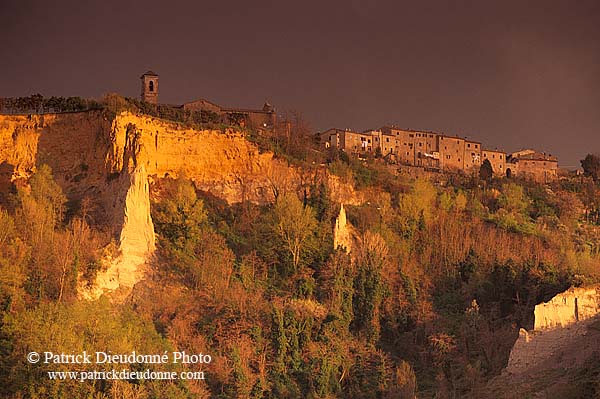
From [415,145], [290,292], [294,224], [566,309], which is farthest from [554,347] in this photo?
[415,145]

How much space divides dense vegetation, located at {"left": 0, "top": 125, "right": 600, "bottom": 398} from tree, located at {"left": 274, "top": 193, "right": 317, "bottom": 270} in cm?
7

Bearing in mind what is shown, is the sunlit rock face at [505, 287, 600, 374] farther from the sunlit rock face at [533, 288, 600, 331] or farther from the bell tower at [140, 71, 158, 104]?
the bell tower at [140, 71, 158, 104]

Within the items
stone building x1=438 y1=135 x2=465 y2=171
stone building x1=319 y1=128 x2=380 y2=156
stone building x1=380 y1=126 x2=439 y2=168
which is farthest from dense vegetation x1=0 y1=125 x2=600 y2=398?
stone building x1=438 y1=135 x2=465 y2=171

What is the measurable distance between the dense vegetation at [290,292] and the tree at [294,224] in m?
0.07

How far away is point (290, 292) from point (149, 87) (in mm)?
15933

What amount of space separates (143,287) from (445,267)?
13585mm

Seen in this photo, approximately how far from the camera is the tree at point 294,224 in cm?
3306

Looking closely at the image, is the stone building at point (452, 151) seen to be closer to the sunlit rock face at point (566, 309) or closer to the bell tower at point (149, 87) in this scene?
the bell tower at point (149, 87)

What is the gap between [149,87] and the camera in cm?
4197

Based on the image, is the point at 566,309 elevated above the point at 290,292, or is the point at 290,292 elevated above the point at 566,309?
the point at 290,292

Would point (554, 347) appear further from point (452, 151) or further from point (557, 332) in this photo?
point (452, 151)

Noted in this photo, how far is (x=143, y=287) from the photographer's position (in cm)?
2939

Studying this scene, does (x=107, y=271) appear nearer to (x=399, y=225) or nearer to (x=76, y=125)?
(x=76, y=125)

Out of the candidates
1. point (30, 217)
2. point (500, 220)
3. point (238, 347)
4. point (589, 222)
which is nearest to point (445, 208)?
point (500, 220)
